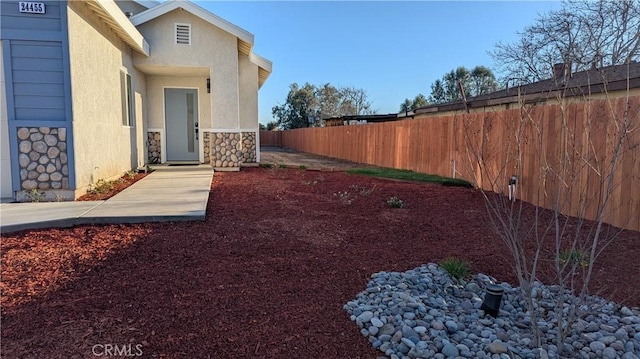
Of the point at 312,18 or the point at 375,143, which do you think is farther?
the point at 312,18

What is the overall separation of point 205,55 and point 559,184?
31.5ft

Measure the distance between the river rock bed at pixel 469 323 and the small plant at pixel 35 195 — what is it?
5469mm

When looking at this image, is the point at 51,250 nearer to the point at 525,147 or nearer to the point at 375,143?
the point at 525,147

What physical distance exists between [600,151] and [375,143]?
37.7 feet

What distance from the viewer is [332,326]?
2.91 metres

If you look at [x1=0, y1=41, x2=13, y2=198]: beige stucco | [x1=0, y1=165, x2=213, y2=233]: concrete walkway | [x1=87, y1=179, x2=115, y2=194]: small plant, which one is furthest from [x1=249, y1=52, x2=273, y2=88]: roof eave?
[x1=0, y1=41, x2=13, y2=198]: beige stucco

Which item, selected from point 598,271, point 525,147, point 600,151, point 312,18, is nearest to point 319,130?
point 312,18

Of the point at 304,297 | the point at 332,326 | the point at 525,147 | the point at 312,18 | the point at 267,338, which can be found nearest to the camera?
the point at 267,338

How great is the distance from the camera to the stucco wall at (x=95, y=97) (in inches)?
257

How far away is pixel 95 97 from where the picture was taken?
7.39 metres

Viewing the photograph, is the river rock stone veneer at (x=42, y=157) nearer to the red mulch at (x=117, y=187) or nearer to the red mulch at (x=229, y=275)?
the red mulch at (x=117, y=187)

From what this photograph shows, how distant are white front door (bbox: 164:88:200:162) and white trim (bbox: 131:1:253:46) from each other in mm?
2484

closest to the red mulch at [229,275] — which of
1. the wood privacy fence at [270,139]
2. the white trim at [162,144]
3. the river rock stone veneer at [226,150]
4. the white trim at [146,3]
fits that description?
the river rock stone veneer at [226,150]

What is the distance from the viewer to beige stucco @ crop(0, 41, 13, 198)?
607 cm
